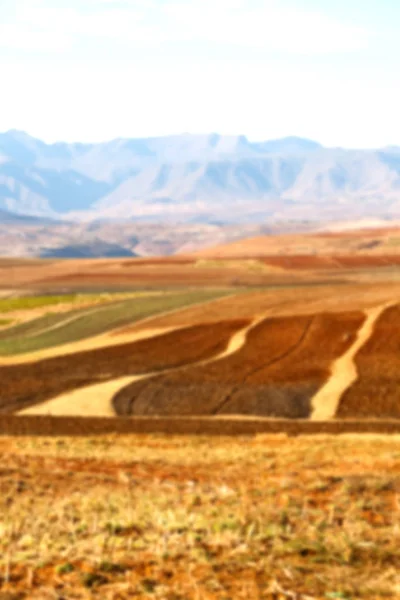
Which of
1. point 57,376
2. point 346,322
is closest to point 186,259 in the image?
point 346,322

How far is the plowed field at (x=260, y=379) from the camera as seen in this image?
39312 millimetres

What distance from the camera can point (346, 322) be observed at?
58812 mm

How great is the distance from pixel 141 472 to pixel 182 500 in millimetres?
5136

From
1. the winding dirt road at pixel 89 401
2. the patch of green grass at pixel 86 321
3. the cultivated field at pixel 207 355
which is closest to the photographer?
the winding dirt road at pixel 89 401

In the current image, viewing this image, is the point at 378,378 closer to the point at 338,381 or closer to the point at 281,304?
the point at 338,381

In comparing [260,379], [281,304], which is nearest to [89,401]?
[260,379]

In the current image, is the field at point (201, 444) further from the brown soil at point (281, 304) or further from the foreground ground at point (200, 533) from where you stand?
the brown soil at point (281, 304)

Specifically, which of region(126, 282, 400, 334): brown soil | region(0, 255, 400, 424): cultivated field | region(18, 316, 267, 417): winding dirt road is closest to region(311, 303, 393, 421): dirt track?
region(0, 255, 400, 424): cultivated field

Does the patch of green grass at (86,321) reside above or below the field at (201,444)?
above

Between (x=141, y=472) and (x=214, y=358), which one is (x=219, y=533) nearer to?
(x=141, y=472)

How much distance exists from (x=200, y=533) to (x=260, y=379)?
1347 inches

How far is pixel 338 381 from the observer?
144 feet

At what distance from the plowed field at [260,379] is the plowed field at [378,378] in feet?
4.60

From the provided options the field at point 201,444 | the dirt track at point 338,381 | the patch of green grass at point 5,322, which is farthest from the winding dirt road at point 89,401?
the patch of green grass at point 5,322
